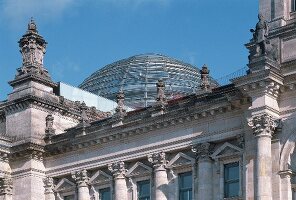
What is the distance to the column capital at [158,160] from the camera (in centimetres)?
4712

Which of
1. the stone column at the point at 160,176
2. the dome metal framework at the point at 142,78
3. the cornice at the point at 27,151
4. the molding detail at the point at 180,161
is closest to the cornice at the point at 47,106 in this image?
the cornice at the point at 27,151

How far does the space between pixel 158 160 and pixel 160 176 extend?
87 cm

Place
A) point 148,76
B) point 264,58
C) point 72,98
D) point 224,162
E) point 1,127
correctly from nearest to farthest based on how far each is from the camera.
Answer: point 264,58 < point 224,162 < point 1,127 < point 72,98 < point 148,76

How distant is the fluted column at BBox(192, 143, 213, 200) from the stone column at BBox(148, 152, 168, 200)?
2.27 meters

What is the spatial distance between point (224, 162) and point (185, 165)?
2.52m

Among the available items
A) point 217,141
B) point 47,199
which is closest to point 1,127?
point 47,199

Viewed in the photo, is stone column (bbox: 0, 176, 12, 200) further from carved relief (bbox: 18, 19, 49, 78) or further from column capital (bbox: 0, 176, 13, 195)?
carved relief (bbox: 18, 19, 49, 78)

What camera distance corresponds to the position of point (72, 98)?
60812mm

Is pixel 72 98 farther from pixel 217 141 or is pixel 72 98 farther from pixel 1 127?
pixel 217 141

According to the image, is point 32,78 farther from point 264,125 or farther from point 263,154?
point 263,154

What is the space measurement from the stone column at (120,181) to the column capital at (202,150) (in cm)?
532

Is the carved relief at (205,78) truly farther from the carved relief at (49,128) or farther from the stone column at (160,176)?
the carved relief at (49,128)

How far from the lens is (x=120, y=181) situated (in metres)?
49.1

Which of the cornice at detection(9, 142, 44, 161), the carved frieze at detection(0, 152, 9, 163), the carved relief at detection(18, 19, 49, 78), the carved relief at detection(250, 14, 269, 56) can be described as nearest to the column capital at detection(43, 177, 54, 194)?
the cornice at detection(9, 142, 44, 161)
